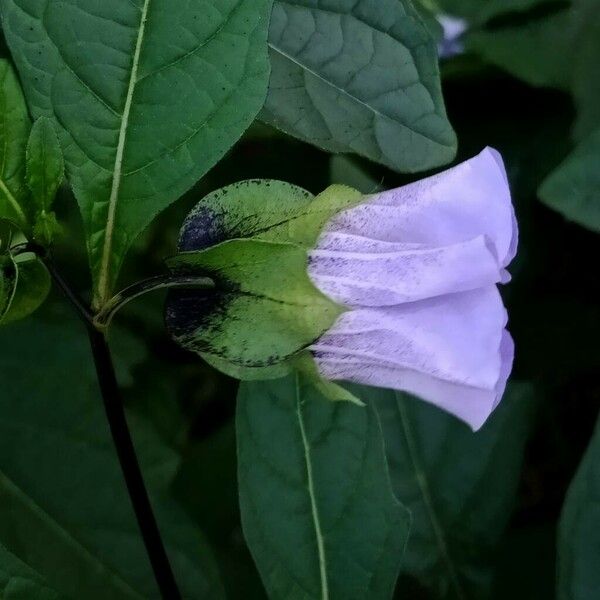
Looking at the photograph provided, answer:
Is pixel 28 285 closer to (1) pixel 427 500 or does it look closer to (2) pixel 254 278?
(2) pixel 254 278

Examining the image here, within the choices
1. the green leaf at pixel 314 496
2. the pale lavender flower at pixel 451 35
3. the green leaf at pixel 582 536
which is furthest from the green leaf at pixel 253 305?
the pale lavender flower at pixel 451 35

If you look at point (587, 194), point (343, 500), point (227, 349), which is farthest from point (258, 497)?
point (587, 194)

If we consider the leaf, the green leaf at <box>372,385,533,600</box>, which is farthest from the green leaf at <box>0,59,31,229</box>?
the green leaf at <box>372,385,533,600</box>

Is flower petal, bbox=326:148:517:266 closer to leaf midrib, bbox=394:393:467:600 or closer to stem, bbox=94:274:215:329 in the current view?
stem, bbox=94:274:215:329

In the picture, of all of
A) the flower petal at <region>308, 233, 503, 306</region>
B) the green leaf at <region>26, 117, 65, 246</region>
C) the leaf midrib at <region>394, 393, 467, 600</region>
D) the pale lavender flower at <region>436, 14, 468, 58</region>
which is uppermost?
the green leaf at <region>26, 117, 65, 246</region>

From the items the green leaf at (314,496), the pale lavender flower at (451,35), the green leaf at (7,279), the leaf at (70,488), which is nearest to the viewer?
the green leaf at (7,279)

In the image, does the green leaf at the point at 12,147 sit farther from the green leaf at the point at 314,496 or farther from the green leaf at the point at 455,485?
the green leaf at the point at 455,485
